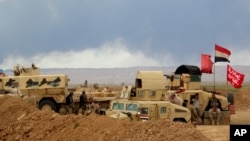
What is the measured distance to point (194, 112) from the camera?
26938 millimetres

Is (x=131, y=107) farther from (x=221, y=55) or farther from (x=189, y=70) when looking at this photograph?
(x=221, y=55)

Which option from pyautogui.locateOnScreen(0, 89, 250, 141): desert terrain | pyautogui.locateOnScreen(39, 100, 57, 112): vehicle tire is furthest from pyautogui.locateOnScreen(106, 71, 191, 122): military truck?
pyautogui.locateOnScreen(39, 100, 57, 112): vehicle tire

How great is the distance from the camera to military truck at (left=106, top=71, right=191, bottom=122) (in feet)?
71.7

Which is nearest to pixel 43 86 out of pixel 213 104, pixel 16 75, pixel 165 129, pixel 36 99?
pixel 36 99

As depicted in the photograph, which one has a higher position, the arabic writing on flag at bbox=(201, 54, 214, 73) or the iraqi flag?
the iraqi flag

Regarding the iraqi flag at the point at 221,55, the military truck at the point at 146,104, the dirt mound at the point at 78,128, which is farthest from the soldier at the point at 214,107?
the dirt mound at the point at 78,128

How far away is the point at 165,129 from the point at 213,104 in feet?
45.9

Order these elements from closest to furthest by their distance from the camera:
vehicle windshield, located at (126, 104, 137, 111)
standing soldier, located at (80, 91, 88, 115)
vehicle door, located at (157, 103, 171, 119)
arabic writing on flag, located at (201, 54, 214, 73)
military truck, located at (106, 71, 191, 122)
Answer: military truck, located at (106, 71, 191, 122)
vehicle windshield, located at (126, 104, 137, 111)
vehicle door, located at (157, 103, 171, 119)
standing soldier, located at (80, 91, 88, 115)
arabic writing on flag, located at (201, 54, 214, 73)

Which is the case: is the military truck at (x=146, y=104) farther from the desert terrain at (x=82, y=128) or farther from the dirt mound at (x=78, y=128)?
the dirt mound at (x=78, y=128)

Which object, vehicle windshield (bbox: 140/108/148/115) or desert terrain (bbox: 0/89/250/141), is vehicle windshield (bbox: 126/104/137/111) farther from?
desert terrain (bbox: 0/89/250/141)

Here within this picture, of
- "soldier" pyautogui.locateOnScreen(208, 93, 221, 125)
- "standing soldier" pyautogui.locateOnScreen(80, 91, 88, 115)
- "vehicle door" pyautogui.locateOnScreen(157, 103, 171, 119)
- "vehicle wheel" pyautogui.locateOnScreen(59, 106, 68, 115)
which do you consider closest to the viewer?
"vehicle door" pyautogui.locateOnScreen(157, 103, 171, 119)

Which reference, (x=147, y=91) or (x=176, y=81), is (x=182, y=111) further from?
(x=176, y=81)

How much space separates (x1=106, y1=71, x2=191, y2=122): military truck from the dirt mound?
3.09 m

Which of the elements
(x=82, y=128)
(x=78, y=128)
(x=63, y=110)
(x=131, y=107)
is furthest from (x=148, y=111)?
(x=63, y=110)
